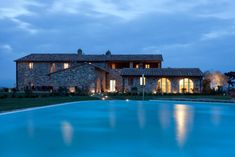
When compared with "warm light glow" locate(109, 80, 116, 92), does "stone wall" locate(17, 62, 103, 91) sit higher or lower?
higher

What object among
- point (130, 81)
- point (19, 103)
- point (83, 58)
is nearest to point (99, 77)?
point (130, 81)

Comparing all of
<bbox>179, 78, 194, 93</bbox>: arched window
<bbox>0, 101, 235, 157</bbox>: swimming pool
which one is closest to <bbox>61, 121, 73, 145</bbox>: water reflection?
<bbox>0, 101, 235, 157</bbox>: swimming pool

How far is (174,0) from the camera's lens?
37406 millimetres

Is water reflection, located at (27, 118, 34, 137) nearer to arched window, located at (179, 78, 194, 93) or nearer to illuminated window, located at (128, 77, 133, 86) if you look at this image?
illuminated window, located at (128, 77, 133, 86)

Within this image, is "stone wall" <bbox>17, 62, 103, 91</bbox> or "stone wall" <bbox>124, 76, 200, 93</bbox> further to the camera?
"stone wall" <bbox>124, 76, 200, 93</bbox>

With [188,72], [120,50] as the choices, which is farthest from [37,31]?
[188,72]

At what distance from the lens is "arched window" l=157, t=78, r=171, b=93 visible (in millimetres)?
37406

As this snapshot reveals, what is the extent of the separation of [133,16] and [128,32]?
621 cm

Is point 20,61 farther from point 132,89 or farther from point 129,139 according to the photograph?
point 129,139

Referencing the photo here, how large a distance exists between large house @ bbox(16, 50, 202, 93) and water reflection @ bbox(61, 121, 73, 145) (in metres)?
21.2

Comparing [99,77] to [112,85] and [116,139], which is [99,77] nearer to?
[112,85]

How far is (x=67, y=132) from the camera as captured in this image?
1145 cm

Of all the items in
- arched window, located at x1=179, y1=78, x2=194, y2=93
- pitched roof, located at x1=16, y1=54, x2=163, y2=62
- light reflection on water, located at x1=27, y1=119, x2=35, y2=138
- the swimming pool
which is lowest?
the swimming pool

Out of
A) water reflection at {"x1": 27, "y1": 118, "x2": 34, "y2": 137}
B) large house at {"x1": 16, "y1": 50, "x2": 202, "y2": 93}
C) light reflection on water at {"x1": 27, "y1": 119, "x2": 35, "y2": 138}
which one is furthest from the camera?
large house at {"x1": 16, "y1": 50, "x2": 202, "y2": 93}
